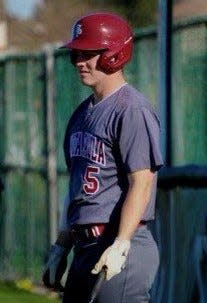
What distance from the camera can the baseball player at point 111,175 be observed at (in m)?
5.56

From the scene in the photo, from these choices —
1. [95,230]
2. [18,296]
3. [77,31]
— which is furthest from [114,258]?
[18,296]

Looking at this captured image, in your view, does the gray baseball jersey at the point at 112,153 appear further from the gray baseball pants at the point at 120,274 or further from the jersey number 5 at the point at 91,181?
the gray baseball pants at the point at 120,274

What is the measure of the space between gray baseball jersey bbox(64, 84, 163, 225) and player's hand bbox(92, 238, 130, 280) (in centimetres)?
20

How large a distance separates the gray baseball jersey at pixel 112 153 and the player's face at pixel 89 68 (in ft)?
0.30

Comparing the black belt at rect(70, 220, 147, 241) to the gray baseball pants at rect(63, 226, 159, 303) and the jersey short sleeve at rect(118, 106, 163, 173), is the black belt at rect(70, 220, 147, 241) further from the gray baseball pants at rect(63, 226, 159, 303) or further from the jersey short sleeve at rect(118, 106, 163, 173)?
the jersey short sleeve at rect(118, 106, 163, 173)

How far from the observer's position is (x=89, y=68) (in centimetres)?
582

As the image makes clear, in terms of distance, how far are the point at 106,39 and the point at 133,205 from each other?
779mm

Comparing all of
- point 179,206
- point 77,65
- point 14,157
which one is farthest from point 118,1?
point 77,65

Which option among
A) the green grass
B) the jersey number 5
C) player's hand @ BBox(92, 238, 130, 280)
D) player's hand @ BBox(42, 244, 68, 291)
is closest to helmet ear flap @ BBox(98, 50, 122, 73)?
the jersey number 5

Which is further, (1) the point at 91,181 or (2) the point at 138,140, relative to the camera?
(1) the point at 91,181

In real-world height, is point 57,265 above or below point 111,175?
below

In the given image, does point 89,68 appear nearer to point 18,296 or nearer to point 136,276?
point 136,276

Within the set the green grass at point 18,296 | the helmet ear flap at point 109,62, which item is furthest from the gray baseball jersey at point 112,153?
the green grass at point 18,296

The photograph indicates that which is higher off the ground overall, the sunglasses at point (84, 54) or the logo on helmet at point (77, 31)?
the logo on helmet at point (77, 31)
